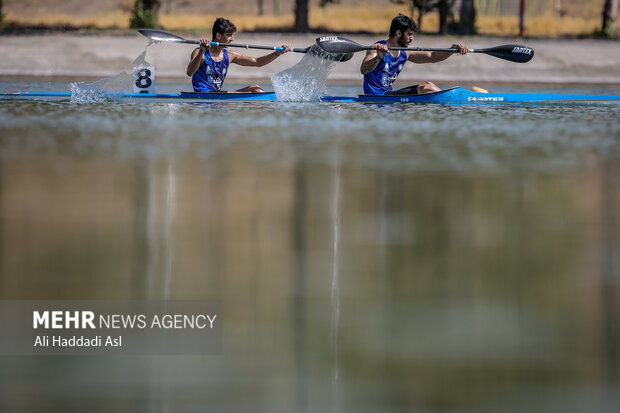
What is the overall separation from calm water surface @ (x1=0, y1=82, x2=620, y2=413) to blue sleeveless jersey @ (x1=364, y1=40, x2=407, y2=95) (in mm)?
6306

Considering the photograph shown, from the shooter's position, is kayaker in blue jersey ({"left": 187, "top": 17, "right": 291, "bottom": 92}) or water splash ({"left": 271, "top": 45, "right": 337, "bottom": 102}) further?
water splash ({"left": 271, "top": 45, "right": 337, "bottom": 102})

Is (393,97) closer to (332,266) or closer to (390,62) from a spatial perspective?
(390,62)

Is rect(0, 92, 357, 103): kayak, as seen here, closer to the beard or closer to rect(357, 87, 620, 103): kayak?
rect(357, 87, 620, 103): kayak

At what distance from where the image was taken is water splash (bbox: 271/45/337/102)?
1622 centimetres

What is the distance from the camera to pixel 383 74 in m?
15.8

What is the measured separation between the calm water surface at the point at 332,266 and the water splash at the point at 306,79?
6.61 m

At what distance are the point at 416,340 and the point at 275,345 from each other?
1.70 ft

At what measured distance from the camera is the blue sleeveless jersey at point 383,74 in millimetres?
15789

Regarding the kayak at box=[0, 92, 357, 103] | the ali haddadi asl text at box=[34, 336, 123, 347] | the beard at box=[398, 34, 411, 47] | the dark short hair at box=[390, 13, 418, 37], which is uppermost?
the dark short hair at box=[390, 13, 418, 37]

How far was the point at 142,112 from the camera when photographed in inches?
531

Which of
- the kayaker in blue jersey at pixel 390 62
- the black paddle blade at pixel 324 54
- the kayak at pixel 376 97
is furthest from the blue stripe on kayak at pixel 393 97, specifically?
the black paddle blade at pixel 324 54

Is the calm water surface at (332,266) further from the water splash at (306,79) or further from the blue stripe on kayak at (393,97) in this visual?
the water splash at (306,79)

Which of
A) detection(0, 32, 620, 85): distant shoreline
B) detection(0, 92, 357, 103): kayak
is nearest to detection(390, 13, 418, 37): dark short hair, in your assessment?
detection(0, 92, 357, 103): kayak

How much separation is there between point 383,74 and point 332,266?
37.2 feet
